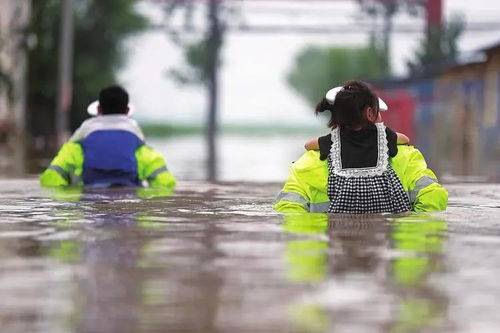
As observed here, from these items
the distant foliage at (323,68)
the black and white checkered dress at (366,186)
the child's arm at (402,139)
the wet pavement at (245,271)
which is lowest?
the wet pavement at (245,271)

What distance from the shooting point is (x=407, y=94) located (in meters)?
39.1

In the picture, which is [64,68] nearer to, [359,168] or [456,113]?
[456,113]

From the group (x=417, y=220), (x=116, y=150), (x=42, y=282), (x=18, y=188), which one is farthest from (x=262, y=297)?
(x=18, y=188)

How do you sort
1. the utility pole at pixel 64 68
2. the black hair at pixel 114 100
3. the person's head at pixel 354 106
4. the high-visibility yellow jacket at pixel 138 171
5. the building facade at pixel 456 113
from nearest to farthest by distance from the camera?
the person's head at pixel 354 106 < the black hair at pixel 114 100 < the high-visibility yellow jacket at pixel 138 171 < the building facade at pixel 456 113 < the utility pole at pixel 64 68

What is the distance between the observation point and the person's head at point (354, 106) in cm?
834

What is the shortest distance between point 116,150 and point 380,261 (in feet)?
20.5

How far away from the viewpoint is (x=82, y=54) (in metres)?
44.3

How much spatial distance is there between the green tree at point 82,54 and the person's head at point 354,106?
1265 inches

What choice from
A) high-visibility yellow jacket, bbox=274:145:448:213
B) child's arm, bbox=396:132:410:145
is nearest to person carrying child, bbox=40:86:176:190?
high-visibility yellow jacket, bbox=274:145:448:213

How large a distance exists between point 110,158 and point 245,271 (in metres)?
6.54

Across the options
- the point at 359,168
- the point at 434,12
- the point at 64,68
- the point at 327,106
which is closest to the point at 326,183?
the point at 359,168

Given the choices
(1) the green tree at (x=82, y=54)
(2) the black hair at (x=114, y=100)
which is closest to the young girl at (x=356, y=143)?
(2) the black hair at (x=114, y=100)

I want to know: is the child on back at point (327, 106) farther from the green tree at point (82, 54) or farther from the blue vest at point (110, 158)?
the green tree at point (82, 54)

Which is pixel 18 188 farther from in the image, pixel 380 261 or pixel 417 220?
pixel 380 261
